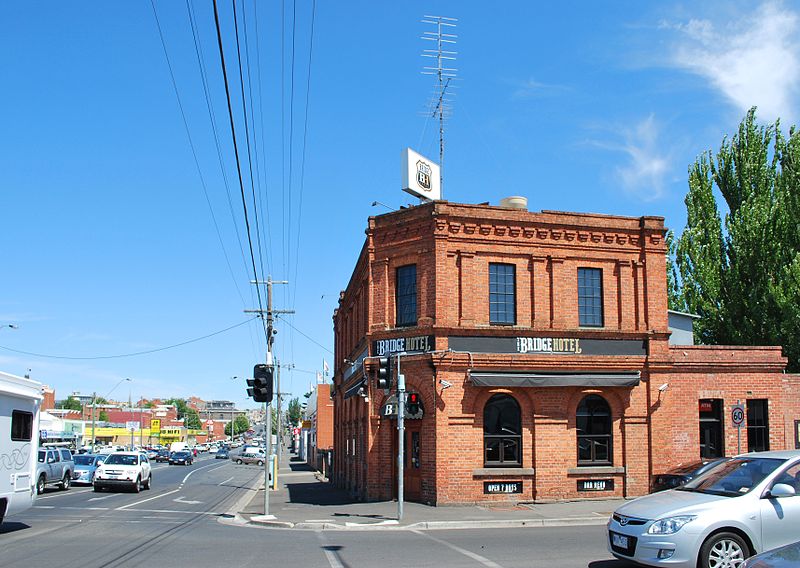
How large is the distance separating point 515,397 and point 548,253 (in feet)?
15.4

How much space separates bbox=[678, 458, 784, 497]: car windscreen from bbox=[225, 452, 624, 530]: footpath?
8.48 m

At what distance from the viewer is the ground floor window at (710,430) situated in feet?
83.4

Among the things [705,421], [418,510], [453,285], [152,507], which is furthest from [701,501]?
[152,507]

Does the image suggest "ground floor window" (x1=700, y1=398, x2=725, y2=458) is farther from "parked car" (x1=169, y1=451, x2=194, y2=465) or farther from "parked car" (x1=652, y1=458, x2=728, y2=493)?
"parked car" (x1=169, y1=451, x2=194, y2=465)

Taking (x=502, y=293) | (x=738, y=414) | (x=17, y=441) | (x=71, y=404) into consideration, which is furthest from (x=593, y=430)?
(x=71, y=404)

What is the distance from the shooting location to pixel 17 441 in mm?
16375

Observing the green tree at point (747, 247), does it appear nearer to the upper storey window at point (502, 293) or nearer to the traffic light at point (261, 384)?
the upper storey window at point (502, 293)

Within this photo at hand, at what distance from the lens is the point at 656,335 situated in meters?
24.9

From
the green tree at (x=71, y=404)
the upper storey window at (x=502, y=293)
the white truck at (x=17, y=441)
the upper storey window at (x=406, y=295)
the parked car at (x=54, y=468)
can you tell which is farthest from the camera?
the green tree at (x=71, y=404)

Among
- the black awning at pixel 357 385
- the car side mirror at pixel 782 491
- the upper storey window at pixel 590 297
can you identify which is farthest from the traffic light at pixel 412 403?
the car side mirror at pixel 782 491

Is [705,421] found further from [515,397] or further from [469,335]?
[469,335]

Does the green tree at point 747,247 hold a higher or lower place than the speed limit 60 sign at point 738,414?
higher

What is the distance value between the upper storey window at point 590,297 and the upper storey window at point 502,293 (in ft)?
7.52

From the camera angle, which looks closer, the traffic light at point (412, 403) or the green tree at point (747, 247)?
the traffic light at point (412, 403)
